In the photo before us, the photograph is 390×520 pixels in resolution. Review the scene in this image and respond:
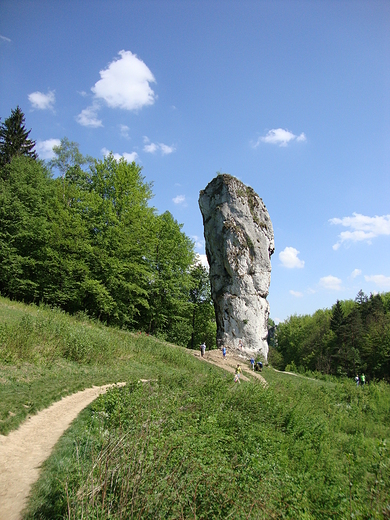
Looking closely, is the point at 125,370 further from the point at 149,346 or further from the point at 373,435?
the point at 373,435

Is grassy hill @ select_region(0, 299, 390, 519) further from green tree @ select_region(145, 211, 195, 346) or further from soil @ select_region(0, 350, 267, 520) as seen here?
green tree @ select_region(145, 211, 195, 346)

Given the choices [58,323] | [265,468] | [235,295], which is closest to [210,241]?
[235,295]

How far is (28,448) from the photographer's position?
589 cm

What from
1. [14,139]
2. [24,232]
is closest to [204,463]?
[24,232]

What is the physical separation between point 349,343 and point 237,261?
105 ft

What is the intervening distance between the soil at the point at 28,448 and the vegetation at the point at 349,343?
33.8 m

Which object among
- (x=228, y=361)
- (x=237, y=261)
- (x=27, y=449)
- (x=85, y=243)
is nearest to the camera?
(x=27, y=449)

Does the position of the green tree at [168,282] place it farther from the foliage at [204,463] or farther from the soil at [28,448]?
the soil at [28,448]

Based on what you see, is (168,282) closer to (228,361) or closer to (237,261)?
(237,261)

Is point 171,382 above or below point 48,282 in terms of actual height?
below

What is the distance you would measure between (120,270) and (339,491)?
21.3 m

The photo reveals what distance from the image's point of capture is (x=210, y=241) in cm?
3456

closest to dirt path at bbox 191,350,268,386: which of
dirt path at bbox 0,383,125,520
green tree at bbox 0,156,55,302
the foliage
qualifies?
the foliage

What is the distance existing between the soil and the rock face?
23.3m
